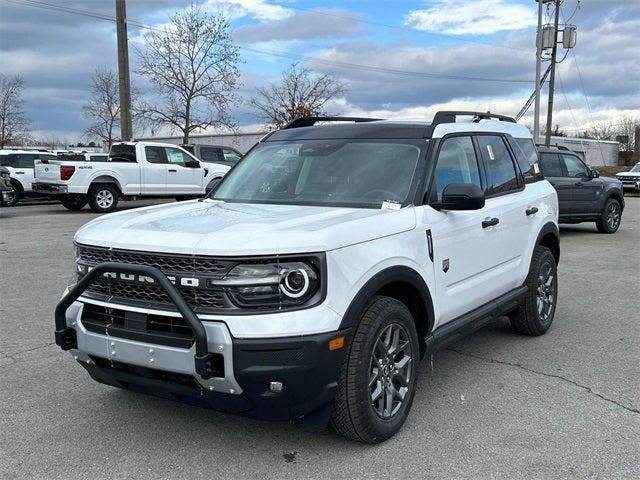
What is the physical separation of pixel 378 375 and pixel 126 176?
15.9 metres

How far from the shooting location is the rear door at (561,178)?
1325cm

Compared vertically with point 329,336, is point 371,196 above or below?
above

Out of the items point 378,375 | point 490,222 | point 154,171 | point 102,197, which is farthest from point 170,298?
point 154,171

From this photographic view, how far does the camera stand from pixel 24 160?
66.8 feet

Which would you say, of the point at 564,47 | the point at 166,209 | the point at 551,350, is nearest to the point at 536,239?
the point at 551,350

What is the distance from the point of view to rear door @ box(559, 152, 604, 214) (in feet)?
44.2

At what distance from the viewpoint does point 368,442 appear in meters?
3.46

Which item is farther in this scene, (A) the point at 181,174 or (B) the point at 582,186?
(A) the point at 181,174

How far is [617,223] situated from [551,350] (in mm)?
10523

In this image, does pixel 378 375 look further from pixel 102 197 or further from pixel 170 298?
pixel 102 197

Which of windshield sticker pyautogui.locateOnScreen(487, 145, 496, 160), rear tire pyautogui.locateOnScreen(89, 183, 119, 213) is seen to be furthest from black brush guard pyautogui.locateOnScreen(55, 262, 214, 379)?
rear tire pyautogui.locateOnScreen(89, 183, 119, 213)

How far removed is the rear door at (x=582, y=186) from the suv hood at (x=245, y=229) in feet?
35.9

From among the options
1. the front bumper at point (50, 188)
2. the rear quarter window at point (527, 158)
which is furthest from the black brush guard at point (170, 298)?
the front bumper at point (50, 188)

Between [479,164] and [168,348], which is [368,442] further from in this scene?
[479,164]
